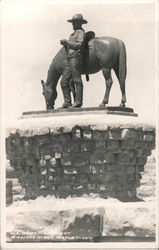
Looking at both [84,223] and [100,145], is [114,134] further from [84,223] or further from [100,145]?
[84,223]

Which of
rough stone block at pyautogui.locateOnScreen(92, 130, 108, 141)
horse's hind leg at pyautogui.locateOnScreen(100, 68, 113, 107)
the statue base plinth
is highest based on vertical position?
horse's hind leg at pyautogui.locateOnScreen(100, 68, 113, 107)

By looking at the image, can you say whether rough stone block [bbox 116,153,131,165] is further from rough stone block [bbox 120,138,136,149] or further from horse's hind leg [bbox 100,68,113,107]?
horse's hind leg [bbox 100,68,113,107]

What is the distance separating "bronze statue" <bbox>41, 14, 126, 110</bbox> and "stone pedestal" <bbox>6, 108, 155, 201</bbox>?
697 millimetres

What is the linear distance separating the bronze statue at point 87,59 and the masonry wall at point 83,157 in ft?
2.58

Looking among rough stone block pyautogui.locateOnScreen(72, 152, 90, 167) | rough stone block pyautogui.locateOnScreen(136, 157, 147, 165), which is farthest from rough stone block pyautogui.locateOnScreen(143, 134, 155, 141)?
rough stone block pyautogui.locateOnScreen(72, 152, 90, 167)

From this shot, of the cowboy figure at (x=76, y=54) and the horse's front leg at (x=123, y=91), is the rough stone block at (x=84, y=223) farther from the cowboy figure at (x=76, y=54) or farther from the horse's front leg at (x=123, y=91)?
the horse's front leg at (x=123, y=91)

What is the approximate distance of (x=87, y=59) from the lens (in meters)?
13.3

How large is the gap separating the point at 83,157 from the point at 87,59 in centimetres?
181

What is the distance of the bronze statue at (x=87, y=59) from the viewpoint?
13.1 m

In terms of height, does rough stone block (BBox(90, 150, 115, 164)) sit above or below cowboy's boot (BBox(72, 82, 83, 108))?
below

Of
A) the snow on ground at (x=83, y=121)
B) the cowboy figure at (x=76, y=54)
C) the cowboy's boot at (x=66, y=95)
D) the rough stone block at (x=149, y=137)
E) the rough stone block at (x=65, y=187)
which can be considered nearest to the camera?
the snow on ground at (x=83, y=121)

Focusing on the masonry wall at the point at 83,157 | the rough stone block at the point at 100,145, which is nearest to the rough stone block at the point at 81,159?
the masonry wall at the point at 83,157

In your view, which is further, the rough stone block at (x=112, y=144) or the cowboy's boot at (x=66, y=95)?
the cowboy's boot at (x=66, y=95)

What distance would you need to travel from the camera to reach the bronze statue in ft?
43.0
